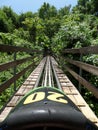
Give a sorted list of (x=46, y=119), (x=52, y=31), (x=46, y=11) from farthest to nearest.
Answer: (x=46, y=11) < (x=52, y=31) < (x=46, y=119)

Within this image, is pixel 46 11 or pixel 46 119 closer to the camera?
pixel 46 119

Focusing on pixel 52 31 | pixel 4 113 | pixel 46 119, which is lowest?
pixel 52 31

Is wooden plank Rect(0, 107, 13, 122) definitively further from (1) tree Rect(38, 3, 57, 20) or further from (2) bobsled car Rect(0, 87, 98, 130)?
(1) tree Rect(38, 3, 57, 20)

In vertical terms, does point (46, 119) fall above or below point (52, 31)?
above

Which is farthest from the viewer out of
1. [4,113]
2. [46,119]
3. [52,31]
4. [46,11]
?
[46,11]

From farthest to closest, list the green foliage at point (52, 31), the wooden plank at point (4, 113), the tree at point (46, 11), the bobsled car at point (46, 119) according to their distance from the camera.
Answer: the tree at point (46, 11)
the green foliage at point (52, 31)
the wooden plank at point (4, 113)
the bobsled car at point (46, 119)

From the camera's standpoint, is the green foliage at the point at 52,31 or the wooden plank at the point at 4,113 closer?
the wooden plank at the point at 4,113

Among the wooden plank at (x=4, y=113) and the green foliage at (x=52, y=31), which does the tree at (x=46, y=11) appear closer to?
the green foliage at (x=52, y=31)

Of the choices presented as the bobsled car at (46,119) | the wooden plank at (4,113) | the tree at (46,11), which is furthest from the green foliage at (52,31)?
the bobsled car at (46,119)

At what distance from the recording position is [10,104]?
5.62 m

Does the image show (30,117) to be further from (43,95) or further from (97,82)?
(97,82)

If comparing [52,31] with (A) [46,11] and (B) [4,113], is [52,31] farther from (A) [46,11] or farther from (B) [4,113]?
(B) [4,113]

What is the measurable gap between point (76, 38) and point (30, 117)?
999 centimetres

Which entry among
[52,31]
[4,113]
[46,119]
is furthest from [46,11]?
[46,119]
